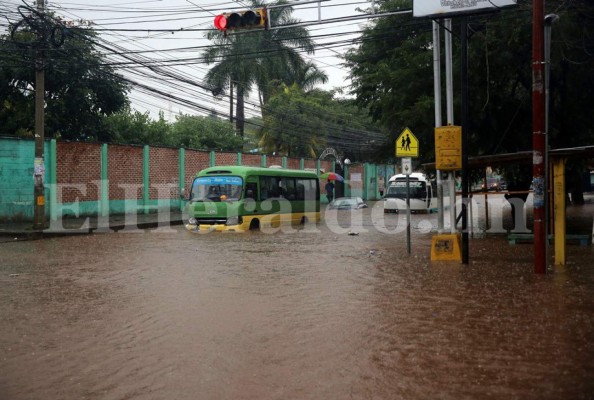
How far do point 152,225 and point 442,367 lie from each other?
1917 centimetres

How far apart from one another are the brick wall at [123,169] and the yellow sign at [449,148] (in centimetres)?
1729

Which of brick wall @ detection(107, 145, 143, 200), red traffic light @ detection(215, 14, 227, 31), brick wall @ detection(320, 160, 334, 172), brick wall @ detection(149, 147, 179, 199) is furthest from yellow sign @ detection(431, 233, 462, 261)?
brick wall @ detection(320, 160, 334, 172)

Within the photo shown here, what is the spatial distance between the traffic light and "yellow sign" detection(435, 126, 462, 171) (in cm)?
433

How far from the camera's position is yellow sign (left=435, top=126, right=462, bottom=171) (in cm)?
1262

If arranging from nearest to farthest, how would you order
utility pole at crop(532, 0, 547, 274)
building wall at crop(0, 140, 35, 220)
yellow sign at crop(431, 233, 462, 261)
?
utility pole at crop(532, 0, 547, 274) → yellow sign at crop(431, 233, 462, 261) → building wall at crop(0, 140, 35, 220)

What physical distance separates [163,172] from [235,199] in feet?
34.7

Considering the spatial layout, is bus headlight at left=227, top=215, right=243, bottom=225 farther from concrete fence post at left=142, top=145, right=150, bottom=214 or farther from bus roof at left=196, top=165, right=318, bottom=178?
concrete fence post at left=142, top=145, right=150, bottom=214

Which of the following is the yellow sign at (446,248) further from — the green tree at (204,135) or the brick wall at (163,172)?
the green tree at (204,135)

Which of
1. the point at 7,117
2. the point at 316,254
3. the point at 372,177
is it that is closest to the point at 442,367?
the point at 316,254

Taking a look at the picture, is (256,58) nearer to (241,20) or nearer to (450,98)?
(241,20)

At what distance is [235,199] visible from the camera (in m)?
20.2

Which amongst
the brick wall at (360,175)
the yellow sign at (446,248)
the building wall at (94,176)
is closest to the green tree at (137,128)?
the building wall at (94,176)

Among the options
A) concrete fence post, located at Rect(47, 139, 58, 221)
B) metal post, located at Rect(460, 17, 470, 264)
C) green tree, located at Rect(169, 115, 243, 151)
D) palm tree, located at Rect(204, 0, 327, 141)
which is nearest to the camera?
metal post, located at Rect(460, 17, 470, 264)

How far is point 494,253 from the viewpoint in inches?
568
